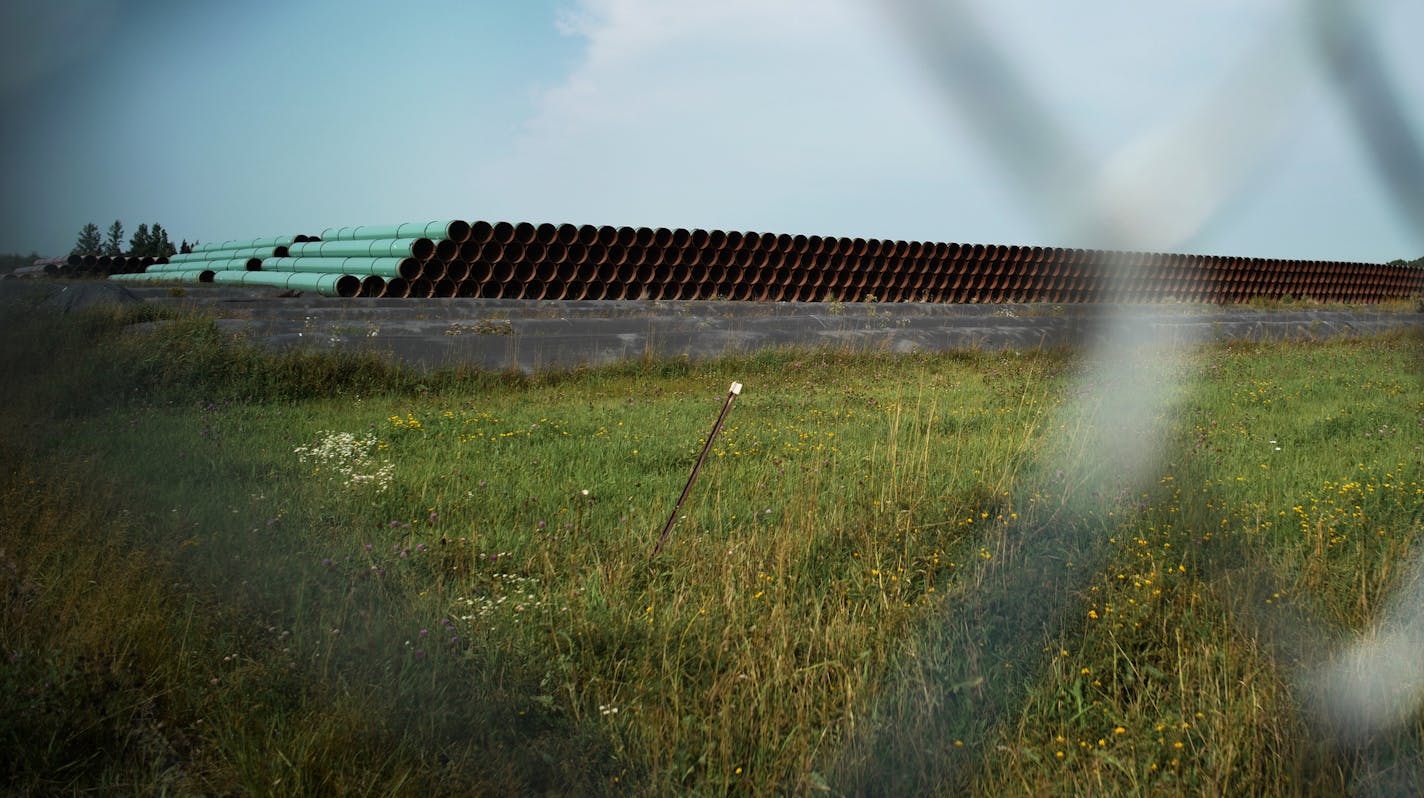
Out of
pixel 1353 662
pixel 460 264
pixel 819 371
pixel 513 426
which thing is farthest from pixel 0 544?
pixel 460 264

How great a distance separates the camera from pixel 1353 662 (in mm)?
2393

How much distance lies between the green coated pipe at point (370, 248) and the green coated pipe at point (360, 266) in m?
0.11

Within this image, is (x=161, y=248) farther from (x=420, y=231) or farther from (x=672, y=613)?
(x=672, y=613)

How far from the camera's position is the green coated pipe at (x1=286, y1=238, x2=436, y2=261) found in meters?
12.3

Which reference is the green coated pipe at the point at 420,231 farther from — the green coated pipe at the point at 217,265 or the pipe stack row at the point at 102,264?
the pipe stack row at the point at 102,264

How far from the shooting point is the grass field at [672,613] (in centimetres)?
205

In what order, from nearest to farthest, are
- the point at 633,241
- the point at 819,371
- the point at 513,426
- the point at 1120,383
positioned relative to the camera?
1. the point at 1120,383
2. the point at 513,426
3. the point at 819,371
4. the point at 633,241

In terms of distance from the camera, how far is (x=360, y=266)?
13031 mm

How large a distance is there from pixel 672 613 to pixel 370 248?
11844 millimetres

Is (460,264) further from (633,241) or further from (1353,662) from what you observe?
(1353,662)

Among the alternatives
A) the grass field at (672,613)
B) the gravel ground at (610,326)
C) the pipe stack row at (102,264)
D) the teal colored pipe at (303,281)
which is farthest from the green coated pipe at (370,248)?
the grass field at (672,613)

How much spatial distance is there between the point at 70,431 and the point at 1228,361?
29.7 ft

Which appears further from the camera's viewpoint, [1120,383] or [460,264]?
[460,264]

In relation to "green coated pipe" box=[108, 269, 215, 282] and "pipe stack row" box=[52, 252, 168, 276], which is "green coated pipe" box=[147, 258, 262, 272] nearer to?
"green coated pipe" box=[108, 269, 215, 282]
